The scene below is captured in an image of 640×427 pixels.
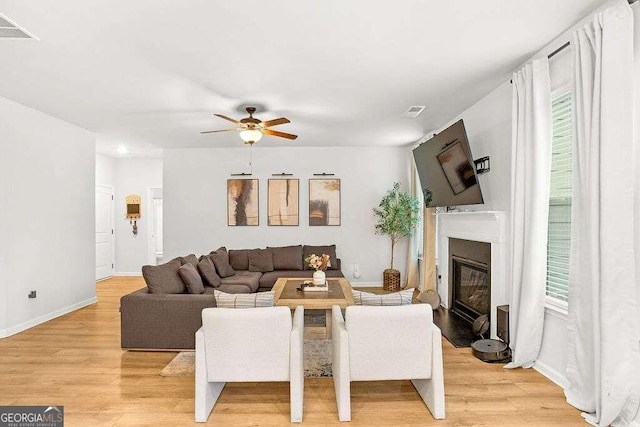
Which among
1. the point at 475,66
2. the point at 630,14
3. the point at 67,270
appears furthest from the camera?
the point at 67,270

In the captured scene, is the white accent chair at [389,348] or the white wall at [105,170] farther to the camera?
the white wall at [105,170]

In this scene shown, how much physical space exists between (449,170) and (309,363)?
9.58 ft

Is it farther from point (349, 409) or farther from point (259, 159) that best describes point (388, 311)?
point (259, 159)

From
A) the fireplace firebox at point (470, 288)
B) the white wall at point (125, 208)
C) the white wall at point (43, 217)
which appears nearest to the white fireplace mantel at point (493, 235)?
the fireplace firebox at point (470, 288)

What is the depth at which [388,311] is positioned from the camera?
2654 millimetres

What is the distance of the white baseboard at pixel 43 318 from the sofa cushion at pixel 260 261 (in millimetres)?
2591

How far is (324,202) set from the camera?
25.2ft

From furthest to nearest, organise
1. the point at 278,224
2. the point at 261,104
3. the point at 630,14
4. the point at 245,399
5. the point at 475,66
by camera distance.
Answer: the point at 278,224 → the point at 261,104 → the point at 475,66 → the point at 245,399 → the point at 630,14

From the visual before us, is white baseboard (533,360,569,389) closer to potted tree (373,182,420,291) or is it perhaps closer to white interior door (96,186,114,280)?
potted tree (373,182,420,291)

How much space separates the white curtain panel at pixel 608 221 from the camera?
2.43 metres

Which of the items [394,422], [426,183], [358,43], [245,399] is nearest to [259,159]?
[426,183]

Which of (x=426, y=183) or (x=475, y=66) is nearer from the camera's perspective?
(x=475, y=66)

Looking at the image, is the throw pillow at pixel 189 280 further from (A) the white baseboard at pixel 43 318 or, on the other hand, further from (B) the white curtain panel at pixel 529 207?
(B) the white curtain panel at pixel 529 207

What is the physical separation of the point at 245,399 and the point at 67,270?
4179 mm
